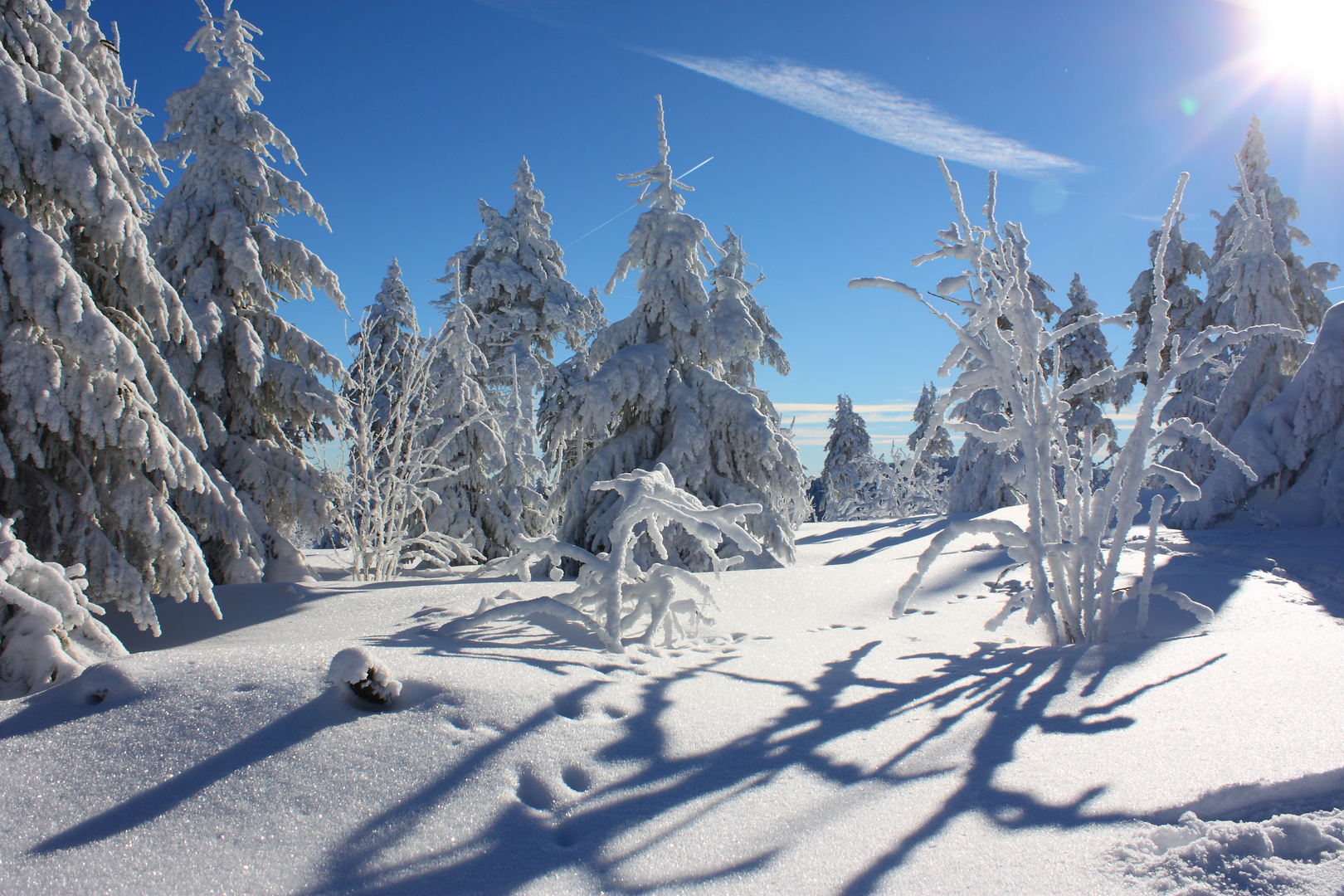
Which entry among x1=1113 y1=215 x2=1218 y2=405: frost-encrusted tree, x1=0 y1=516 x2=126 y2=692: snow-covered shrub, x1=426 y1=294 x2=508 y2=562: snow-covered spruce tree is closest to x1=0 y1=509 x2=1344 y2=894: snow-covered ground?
x1=0 y1=516 x2=126 y2=692: snow-covered shrub

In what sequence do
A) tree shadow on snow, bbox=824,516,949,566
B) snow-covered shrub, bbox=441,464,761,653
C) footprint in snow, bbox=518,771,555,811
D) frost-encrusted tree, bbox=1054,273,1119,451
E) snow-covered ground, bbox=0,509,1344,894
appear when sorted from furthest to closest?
frost-encrusted tree, bbox=1054,273,1119,451 → tree shadow on snow, bbox=824,516,949,566 → snow-covered shrub, bbox=441,464,761,653 → footprint in snow, bbox=518,771,555,811 → snow-covered ground, bbox=0,509,1344,894

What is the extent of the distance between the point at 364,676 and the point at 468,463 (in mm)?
10963

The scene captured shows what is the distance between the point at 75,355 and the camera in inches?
153

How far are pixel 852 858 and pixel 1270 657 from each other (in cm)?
234

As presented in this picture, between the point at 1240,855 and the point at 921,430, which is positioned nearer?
the point at 1240,855

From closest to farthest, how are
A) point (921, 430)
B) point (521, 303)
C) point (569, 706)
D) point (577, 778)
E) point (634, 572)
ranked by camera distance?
point (577, 778), point (569, 706), point (634, 572), point (521, 303), point (921, 430)

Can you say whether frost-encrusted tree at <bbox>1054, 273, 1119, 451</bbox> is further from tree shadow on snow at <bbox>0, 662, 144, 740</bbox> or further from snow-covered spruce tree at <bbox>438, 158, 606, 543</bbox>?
tree shadow on snow at <bbox>0, 662, 144, 740</bbox>

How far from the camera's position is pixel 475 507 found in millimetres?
13000

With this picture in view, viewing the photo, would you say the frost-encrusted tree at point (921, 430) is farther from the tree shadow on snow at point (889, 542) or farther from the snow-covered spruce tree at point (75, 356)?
the snow-covered spruce tree at point (75, 356)

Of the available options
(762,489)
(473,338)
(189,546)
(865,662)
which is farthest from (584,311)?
(865,662)

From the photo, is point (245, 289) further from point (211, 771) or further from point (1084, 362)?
point (1084, 362)

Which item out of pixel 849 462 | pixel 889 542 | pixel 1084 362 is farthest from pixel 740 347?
pixel 849 462

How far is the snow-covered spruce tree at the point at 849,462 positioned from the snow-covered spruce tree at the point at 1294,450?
20695 mm

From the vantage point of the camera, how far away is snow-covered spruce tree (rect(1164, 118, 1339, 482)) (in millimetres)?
11930
